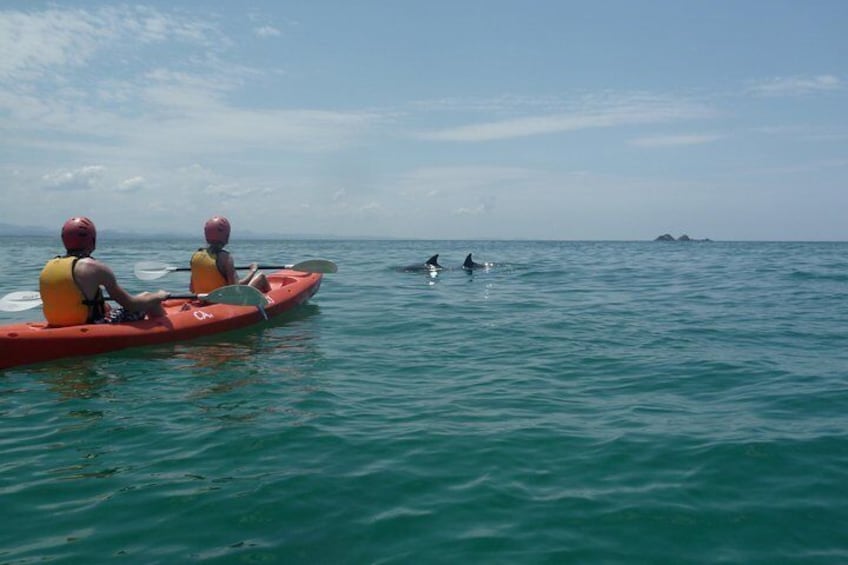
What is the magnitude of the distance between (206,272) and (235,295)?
1231mm

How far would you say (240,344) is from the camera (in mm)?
11055

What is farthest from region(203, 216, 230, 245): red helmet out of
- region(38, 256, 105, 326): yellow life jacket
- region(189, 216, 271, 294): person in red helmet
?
region(38, 256, 105, 326): yellow life jacket

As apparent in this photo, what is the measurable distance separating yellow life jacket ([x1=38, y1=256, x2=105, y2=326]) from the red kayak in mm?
192

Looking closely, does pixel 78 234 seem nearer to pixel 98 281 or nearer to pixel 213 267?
pixel 98 281

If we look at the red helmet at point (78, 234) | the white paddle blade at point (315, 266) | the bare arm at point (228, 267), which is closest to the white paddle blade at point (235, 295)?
the bare arm at point (228, 267)

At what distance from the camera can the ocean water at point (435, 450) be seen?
14.2 feet

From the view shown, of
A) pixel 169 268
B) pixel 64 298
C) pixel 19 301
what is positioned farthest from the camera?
pixel 169 268

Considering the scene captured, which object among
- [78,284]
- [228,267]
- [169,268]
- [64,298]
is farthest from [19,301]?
[169,268]

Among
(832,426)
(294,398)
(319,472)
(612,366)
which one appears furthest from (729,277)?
(319,472)

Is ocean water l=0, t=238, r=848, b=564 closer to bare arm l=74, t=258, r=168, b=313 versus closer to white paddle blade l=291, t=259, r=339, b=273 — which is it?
bare arm l=74, t=258, r=168, b=313

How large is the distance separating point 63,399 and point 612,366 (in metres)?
6.92

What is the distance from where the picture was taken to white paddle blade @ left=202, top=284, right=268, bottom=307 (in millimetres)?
11211

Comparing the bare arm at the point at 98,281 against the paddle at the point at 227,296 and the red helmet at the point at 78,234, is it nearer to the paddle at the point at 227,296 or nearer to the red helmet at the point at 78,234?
the red helmet at the point at 78,234

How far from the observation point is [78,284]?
961cm
